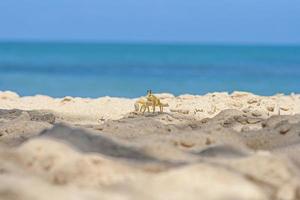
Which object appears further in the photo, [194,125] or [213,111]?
[213,111]

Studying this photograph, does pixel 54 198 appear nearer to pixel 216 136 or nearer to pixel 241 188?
pixel 241 188

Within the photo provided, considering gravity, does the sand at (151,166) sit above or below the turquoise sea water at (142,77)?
below

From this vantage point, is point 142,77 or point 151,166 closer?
point 151,166

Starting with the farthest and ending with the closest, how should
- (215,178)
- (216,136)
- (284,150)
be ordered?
(216,136), (284,150), (215,178)

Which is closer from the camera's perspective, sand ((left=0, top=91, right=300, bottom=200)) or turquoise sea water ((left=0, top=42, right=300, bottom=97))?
sand ((left=0, top=91, right=300, bottom=200))

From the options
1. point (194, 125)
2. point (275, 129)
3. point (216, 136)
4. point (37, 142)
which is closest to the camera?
point (37, 142)

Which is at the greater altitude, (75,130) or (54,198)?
(75,130)

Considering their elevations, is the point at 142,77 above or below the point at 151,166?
above

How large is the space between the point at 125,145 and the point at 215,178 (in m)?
0.99

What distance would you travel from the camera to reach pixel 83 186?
3.31 m

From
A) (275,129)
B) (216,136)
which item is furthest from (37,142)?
(275,129)

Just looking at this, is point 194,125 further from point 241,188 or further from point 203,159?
point 241,188

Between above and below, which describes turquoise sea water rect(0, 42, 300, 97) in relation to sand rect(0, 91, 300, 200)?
above

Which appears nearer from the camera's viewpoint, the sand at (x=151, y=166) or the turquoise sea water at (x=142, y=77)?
the sand at (x=151, y=166)
